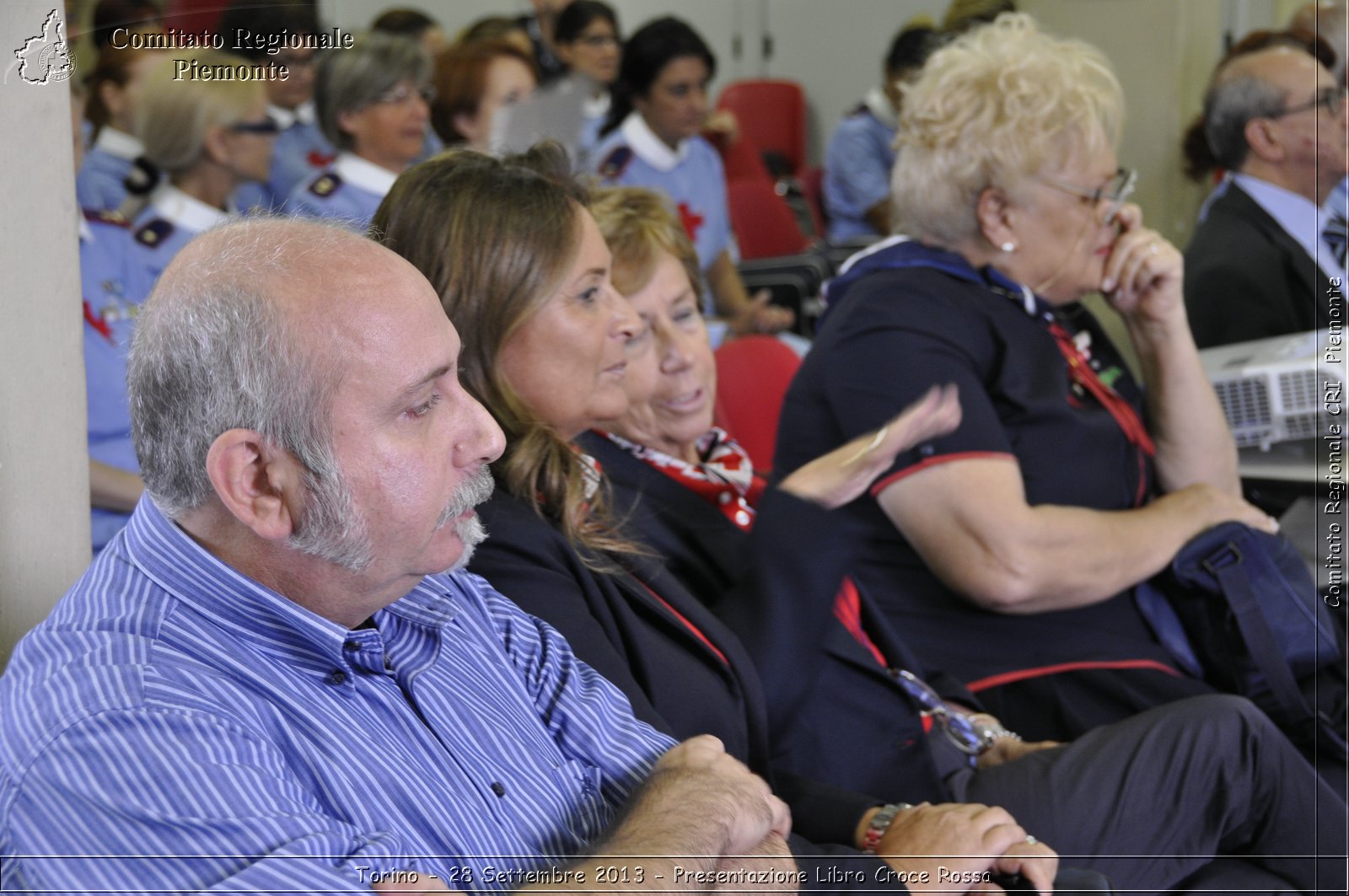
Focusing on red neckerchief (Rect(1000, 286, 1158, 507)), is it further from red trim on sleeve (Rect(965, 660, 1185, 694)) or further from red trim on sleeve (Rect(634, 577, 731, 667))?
red trim on sleeve (Rect(634, 577, 731, 667))

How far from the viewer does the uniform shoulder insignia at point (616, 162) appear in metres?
4.44

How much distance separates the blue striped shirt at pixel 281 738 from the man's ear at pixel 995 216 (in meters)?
1.16

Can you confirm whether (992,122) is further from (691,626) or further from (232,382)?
(232,382)

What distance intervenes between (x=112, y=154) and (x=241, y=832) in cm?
313

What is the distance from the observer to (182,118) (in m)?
3.04

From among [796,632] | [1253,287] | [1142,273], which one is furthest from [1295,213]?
[796,632]

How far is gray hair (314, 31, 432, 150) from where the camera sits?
11.4 ft

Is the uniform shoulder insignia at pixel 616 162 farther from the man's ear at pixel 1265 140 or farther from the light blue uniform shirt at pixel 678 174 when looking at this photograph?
the man's ear at pixel 1265 140

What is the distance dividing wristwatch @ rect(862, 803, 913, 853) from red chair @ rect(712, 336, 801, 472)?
42.4 inches

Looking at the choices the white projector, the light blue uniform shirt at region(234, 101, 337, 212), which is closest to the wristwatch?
the white projector

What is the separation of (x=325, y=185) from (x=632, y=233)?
182cm

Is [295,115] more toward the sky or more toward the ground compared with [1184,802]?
more toward the sky

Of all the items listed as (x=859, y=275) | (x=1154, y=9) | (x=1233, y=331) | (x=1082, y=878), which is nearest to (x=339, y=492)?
(x=1082, y=878)

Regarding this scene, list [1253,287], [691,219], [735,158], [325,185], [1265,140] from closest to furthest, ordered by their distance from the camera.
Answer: [1253,287] → [1265,140] → [325,185] → [691,219] → [735,158]
